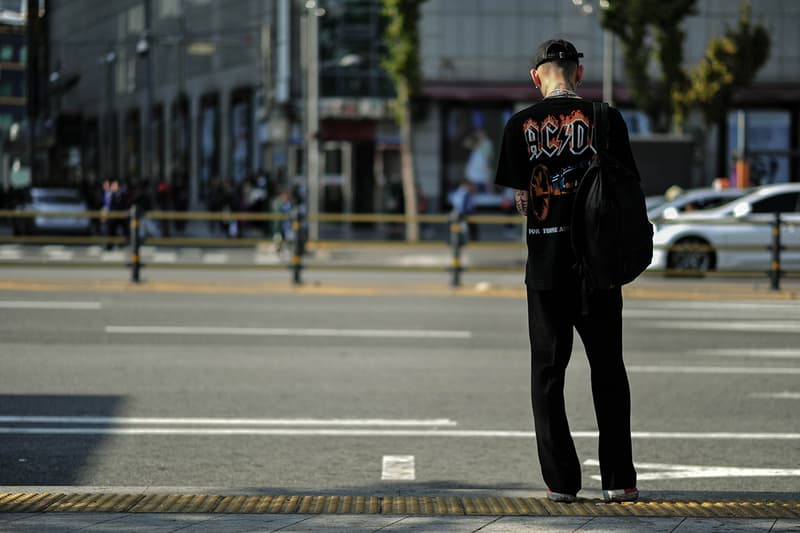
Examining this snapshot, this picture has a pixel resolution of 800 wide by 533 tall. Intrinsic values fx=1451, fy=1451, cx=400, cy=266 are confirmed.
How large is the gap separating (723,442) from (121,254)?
23.4 meters

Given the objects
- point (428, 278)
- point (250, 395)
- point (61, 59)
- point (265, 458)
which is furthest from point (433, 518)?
point (61, 59)

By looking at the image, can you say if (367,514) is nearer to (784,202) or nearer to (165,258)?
(784,202)

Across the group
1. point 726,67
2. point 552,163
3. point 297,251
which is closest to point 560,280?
point 552,163

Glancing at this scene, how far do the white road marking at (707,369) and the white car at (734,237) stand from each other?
372 inches

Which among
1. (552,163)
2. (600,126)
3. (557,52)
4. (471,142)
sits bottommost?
(552,163)

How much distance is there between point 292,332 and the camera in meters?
14.4

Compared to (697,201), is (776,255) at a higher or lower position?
lower

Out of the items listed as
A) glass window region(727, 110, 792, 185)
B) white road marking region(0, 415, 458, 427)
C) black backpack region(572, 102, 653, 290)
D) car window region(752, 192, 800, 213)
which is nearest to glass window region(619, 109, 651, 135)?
glass window region(727, 110, 792, 185)

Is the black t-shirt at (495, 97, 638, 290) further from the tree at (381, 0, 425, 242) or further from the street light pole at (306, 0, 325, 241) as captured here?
the tree at (381, 0, 425, 242)

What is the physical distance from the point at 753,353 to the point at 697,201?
14.7 meters

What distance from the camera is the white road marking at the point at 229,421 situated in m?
9.12

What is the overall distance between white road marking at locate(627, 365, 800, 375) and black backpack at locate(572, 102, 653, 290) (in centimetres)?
627

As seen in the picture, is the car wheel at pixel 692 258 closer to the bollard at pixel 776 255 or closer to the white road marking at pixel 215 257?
the bollard at pixel 776 255

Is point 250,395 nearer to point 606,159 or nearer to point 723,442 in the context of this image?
point 723,442
